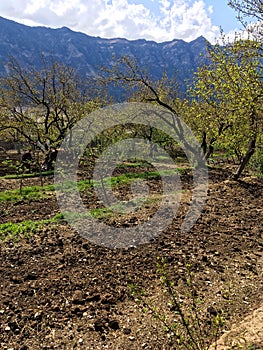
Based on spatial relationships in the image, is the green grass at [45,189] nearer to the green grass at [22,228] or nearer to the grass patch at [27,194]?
the grass patch at [27,194]

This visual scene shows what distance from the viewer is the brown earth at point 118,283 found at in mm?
4503

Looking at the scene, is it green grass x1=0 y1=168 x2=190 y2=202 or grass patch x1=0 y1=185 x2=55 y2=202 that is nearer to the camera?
grass patch x1=0 y1=185 x2=55 y2=202

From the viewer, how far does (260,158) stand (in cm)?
1909

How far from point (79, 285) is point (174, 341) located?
2.02 metres

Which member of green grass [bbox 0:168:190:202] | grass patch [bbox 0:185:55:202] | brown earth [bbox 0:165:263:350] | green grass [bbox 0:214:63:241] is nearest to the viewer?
brown earth [bbox 0:165:263:350]

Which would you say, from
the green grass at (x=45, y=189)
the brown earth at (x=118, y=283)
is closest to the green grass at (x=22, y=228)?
the brown earth at (x=118, y=283)

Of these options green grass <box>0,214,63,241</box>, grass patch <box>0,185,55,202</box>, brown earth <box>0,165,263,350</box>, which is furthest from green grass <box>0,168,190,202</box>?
brown earth <box>0,165,263,350</box>

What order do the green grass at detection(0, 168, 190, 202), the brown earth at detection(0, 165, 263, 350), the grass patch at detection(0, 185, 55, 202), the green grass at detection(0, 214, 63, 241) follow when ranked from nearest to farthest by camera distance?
the brown earth at detection(0, 165, 263, 350) < the green grass at detection(0, 214, 63, 241) < the grass patch at detection(0, 185, 55, 202) < the green grass at detection(0, 168, 190, 202)

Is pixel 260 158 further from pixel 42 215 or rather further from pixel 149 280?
pixel 149 280

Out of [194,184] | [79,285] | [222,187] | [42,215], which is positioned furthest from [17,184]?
[79,285]

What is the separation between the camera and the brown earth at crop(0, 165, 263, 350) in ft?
14.8

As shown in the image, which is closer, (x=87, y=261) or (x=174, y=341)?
(x=174, y=341)

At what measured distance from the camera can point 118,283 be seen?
19.1 ft

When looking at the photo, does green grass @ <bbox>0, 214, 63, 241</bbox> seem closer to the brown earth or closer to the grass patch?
the brown earth
